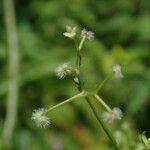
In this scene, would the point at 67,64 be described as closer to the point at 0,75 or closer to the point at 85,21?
the point at 0,75

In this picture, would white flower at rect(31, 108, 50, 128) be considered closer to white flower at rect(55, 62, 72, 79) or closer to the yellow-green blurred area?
white flower at rect(55, 62, 72, 79)

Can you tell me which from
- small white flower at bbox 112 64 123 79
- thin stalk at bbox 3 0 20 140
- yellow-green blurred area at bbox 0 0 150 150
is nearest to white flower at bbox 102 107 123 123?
small white flower at bbox 112 64 123 79

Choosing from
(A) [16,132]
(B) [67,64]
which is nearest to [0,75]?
(A) [16,132]

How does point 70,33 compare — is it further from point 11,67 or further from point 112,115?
point 11,67

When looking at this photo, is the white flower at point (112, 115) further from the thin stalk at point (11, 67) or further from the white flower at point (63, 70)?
the thin stalk at point (11, 67)

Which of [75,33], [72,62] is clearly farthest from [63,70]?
[72,62]
